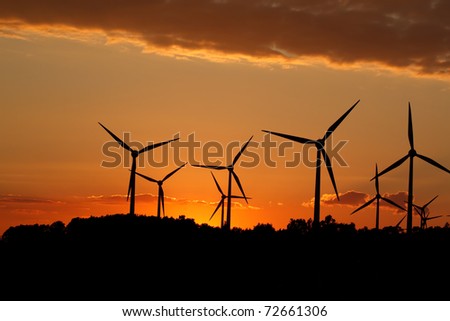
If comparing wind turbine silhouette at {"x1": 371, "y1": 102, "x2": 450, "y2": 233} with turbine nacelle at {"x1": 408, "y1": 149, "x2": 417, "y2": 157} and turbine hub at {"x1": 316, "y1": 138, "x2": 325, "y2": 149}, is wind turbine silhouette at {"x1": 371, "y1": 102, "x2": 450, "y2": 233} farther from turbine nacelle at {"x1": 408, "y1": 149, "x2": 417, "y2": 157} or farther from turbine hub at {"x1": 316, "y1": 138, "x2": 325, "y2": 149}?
turbine hub at {"x1": 316, "y1": 138, "x2": 325, "y2": 149}

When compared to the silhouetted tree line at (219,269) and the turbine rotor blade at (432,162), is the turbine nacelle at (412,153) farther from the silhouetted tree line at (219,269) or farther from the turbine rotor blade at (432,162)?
the silhouetted tree line at (219,269)

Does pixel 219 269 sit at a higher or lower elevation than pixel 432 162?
lower

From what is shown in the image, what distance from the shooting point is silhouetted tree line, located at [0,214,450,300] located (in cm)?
11944

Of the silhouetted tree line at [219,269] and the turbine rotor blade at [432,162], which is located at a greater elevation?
the turbine rotor blade at [432,162]

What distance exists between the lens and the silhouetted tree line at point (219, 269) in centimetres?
11944

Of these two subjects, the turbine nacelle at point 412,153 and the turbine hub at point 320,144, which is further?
the turbine nacelle at point 412,153

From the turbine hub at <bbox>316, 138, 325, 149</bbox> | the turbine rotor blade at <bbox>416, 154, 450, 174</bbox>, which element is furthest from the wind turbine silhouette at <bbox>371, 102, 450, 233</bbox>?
the turbine hub at <bbox>316, 138, 325, 149</bbox>

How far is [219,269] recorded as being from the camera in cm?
14125

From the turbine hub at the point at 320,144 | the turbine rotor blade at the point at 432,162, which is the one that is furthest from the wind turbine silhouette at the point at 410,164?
the turbine hub at the point at 320,144

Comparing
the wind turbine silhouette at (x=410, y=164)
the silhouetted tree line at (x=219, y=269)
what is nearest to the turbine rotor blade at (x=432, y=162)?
the wind turbine silhouette at (x=410, y=164)

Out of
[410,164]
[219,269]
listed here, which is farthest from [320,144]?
[219,269]

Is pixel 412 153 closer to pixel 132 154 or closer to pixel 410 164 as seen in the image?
pixel 410 164

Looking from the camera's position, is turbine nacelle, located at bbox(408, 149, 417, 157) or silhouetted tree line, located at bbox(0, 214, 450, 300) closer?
silhouetted tree line, located at bbox(0, 214, 450, 300)
